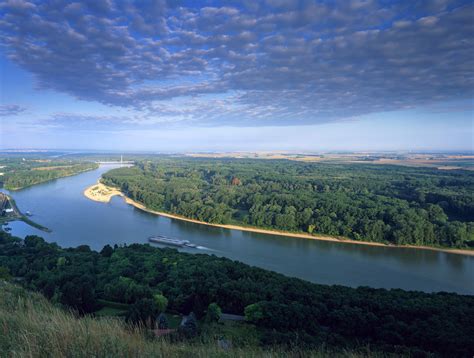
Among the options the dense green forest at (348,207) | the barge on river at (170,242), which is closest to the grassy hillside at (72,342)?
the barge on river at (170,242)

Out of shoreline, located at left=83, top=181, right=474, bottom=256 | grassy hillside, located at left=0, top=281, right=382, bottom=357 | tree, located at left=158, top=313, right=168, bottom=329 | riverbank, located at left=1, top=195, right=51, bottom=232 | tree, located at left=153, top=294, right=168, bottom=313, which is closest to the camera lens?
grassy hillside, located at left=0, top=281, right=382, bottom=357

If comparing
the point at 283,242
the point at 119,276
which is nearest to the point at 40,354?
the point at 119,276

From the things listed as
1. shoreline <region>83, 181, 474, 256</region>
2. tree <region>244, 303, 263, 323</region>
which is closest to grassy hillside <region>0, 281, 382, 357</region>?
tree <region>244, 303, 263, 323</region>

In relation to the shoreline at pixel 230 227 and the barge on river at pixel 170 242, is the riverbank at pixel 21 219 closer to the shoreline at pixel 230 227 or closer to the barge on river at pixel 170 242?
the shoreline at pixel 230 227

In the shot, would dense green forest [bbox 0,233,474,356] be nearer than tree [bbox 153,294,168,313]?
Yes

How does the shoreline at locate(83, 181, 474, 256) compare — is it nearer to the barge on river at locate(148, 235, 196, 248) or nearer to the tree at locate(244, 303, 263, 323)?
the barge on river at locate(148, 235, 196, 248)

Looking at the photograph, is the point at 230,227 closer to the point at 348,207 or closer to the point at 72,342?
the point at 348,207

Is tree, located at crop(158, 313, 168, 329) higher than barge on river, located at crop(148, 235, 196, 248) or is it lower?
higher

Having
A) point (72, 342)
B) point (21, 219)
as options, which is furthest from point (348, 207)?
point (21, 219)
